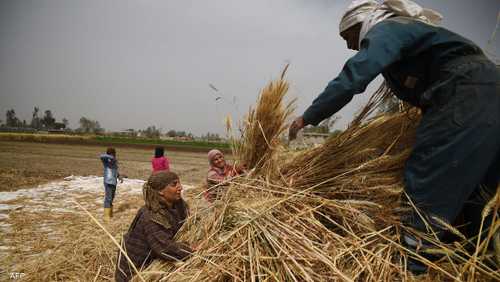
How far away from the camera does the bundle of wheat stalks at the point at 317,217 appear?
1226 mm

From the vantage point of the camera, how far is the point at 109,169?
5.75 meters

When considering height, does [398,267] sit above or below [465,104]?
below

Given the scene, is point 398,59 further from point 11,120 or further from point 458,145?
point 11,120

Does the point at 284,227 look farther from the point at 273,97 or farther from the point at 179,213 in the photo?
the point at 179,213

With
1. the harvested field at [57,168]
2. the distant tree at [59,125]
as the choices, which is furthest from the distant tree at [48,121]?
the harvested field at [57,168]

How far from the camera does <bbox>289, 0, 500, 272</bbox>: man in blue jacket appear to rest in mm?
1269

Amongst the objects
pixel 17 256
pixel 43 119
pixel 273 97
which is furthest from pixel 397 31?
pixel 43 119

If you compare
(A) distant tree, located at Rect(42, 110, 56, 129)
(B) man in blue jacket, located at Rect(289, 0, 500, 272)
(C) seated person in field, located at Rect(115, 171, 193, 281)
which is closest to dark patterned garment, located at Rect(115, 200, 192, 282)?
(C) seated person in field, located at Rect(115, 171, 193, 281)

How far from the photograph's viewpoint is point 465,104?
4.20ft

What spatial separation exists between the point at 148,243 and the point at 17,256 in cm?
233

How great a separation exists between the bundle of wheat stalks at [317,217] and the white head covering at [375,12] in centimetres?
46

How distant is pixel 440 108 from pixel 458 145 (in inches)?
7.1

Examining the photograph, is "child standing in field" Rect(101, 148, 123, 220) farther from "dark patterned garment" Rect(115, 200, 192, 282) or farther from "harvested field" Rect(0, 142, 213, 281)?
"dark patterned garment" Rect(115, 200, 192, 282)

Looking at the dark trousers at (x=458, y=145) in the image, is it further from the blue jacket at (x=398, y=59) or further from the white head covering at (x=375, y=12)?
the white head covering at (x=375, y=12)
